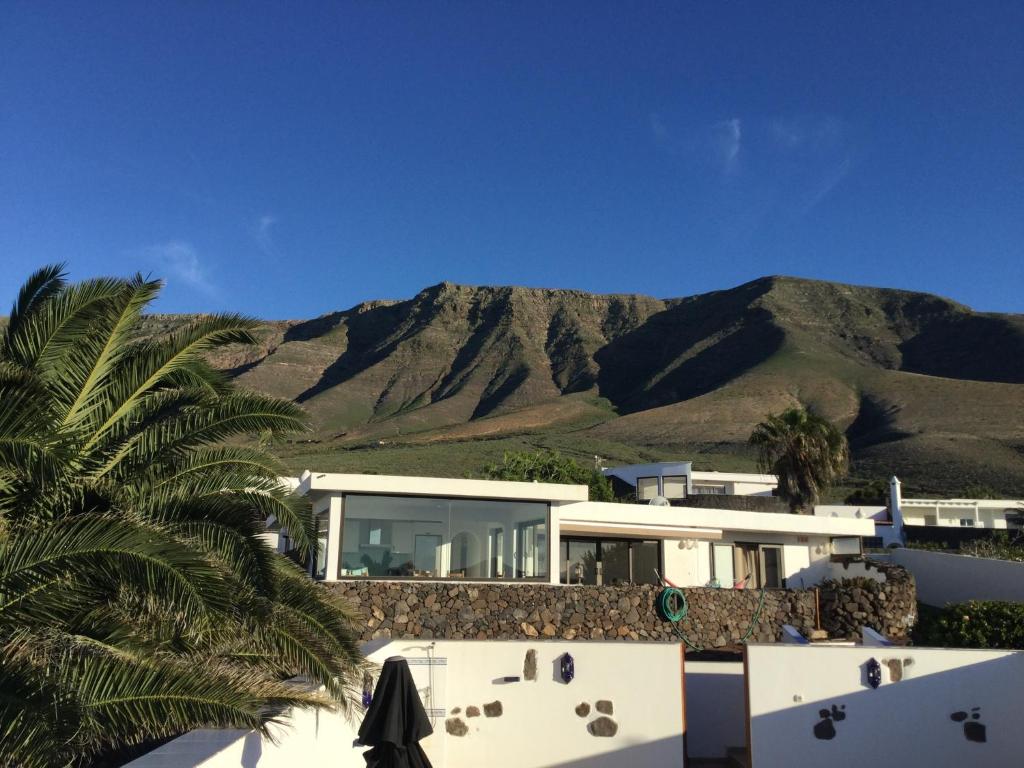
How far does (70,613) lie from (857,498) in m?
60.0

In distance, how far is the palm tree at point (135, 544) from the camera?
639 centimetres

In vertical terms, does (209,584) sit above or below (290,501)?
below

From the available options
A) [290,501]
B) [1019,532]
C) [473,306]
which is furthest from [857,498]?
[473,306]

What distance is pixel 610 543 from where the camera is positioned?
77.9 ft

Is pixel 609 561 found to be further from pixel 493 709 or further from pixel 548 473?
pixel 548 473

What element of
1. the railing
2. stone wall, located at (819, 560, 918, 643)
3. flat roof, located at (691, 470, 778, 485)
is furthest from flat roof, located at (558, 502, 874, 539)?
flat roof, located at (691, 470, 778, 485)

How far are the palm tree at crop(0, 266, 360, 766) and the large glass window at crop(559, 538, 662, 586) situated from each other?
494 inches

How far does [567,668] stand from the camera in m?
11.8

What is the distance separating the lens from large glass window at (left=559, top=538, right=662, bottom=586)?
75.2ft

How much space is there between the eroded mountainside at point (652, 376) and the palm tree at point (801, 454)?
29083 millimetres

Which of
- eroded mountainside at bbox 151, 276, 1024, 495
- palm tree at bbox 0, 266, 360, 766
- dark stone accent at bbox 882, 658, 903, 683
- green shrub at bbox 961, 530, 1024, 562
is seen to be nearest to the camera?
palm tree at bbox 0, 266, 360, 766

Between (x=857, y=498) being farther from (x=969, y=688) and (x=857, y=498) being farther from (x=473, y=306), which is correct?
(x=473, y=306)

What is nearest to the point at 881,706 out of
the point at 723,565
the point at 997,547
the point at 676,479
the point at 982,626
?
the point at 982,626

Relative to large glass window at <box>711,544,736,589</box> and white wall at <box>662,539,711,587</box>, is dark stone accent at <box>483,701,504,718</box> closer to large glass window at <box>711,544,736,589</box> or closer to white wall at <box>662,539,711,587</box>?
white wall at <box>662,539,711,587</box>
